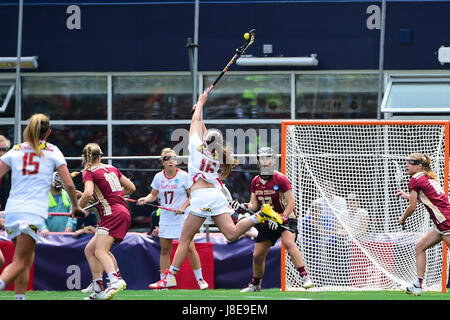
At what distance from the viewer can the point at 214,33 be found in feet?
52.9

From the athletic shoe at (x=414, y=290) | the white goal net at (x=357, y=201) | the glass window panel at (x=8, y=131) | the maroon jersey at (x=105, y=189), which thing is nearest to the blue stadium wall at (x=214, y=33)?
the glass window panel at (x=8, y=131)

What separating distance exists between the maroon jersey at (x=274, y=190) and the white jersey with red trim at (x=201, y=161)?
4.13ft

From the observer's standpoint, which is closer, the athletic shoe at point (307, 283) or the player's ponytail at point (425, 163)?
the athletic shoe at point (307, 283)

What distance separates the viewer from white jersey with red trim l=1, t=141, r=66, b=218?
7641mm

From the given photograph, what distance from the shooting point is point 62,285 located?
12.4 metres

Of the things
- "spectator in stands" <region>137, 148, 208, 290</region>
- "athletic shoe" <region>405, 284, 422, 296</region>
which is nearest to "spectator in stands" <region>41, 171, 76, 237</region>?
"spectator in stands" <region>137, 148, 208, 290</region>

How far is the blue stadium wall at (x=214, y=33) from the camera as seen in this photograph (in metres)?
15.9

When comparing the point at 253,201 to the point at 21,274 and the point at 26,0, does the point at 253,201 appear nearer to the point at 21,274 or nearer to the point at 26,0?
the point at 21,274

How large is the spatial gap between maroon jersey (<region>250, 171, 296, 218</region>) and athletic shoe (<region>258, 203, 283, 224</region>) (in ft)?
1.81

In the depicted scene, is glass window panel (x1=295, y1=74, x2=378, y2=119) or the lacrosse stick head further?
glass window panel (x1=295, y1=74, x2=378, y2=119)

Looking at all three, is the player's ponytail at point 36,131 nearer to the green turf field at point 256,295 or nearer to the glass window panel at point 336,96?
the green turf field at point 256,295

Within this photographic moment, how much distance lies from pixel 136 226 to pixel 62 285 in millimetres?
2003

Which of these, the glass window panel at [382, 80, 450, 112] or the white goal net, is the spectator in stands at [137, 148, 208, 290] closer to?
the white goal net

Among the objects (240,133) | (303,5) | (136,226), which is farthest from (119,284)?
(303,5)
